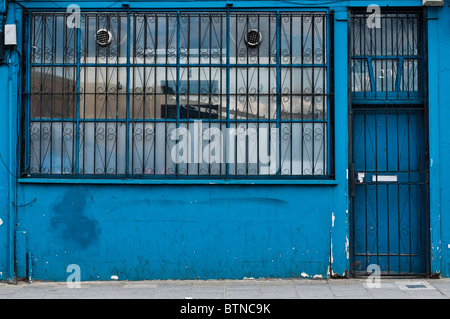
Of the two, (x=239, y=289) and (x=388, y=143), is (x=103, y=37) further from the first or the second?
(x=388, y=143)

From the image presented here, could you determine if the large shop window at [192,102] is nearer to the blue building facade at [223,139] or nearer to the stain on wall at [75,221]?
the blue building facade at [223,139]

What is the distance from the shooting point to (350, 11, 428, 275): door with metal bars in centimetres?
878

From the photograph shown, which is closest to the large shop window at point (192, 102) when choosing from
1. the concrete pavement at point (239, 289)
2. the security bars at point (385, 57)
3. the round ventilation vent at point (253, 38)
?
the round ventilation vent at point (253, 38)

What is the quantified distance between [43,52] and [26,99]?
697 mm

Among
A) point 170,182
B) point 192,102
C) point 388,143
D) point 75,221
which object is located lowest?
point 75,221

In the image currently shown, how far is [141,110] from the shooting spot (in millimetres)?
8773

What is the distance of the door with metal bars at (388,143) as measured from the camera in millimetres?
8781

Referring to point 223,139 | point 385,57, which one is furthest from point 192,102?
point 385,57

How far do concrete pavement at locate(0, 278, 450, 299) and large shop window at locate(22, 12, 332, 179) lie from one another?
1.47 metres

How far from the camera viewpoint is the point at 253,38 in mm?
8766

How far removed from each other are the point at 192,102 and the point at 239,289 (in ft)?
8.58

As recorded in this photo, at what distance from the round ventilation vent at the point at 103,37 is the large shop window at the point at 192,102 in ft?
0.06

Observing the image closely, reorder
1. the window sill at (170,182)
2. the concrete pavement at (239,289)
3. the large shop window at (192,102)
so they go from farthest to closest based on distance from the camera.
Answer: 1. the large shop window at (192,102)
2. the window sill at (170,182)
3. the concrete pavement at (239,289)
